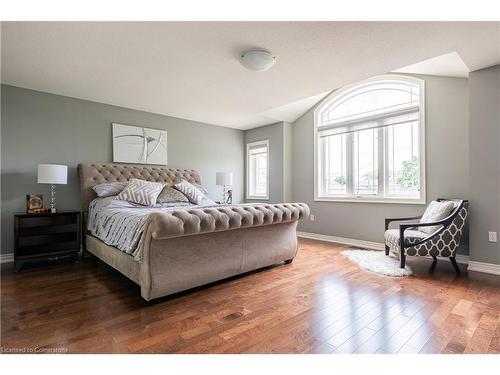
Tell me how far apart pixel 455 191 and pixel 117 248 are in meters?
4.28

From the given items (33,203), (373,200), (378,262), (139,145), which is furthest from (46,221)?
(373,200)

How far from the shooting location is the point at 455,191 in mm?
3533

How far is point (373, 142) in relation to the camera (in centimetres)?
445

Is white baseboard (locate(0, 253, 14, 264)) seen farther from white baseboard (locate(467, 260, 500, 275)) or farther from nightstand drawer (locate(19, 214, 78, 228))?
white baseboard (locate(467, 260, 500, 275))

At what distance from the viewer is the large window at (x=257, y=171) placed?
5996 millimetres

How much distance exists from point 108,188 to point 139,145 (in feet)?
3.50

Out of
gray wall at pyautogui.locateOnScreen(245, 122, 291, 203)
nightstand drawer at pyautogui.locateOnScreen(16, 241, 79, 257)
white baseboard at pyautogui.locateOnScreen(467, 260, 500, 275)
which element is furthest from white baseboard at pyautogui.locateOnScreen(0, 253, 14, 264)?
white baseboard at pyautogui.locateOnScreen(467, 260, 500, 275)

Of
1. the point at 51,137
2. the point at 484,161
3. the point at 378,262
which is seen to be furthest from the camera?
the point at 51,137

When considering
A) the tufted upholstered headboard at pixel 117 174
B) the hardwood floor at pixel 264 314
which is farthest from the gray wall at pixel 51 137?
the hardwood floor at pixel 264 314

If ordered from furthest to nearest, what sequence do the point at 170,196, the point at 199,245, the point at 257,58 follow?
the point at 170,196
the point at 257,58
the point at 199,245

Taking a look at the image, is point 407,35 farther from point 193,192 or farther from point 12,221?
point 12,221

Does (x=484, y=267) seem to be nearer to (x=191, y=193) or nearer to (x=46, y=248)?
(x=191, y=193)

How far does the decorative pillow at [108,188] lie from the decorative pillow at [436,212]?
426 cm
